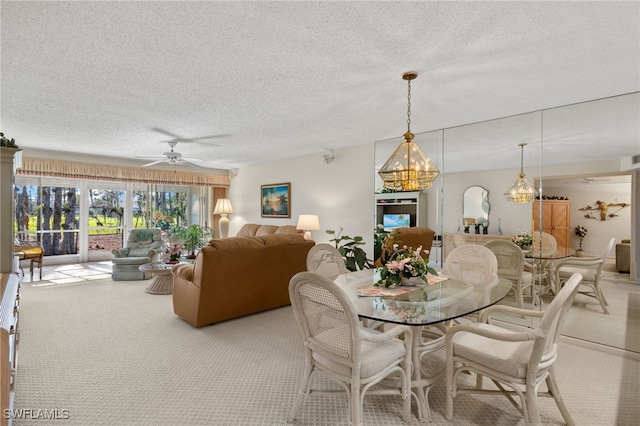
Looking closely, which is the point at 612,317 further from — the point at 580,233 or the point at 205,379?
the point at 205,379

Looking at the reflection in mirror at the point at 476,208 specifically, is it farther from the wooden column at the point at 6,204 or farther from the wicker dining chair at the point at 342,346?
the wooden column at the point at 6,204

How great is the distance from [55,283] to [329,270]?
5038mm

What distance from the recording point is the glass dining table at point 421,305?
1.79 metres

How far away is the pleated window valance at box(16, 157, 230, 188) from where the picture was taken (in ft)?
18.9

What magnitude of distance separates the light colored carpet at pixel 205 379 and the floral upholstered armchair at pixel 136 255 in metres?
1.95

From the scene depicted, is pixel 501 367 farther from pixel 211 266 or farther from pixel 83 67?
pixel 83 67

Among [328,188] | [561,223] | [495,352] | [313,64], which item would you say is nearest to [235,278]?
[313,64]

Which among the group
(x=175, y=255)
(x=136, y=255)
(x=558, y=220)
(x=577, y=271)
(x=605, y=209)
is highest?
(x=605, y=209)

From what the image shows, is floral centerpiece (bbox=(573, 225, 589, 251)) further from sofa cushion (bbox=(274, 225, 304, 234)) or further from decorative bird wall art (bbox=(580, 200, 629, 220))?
sofa cushion (bbox=(274, 225, 304, 234))

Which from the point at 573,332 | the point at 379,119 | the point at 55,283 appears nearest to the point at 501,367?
the point at 573,332

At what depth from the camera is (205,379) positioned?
2.38 metres

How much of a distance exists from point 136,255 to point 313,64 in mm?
5235

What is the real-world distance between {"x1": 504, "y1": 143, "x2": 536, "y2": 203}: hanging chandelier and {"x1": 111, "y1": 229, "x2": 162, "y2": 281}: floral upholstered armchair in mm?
5546

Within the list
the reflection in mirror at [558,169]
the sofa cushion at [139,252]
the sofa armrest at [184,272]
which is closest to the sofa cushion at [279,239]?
the sofa armrest at [184,272]
